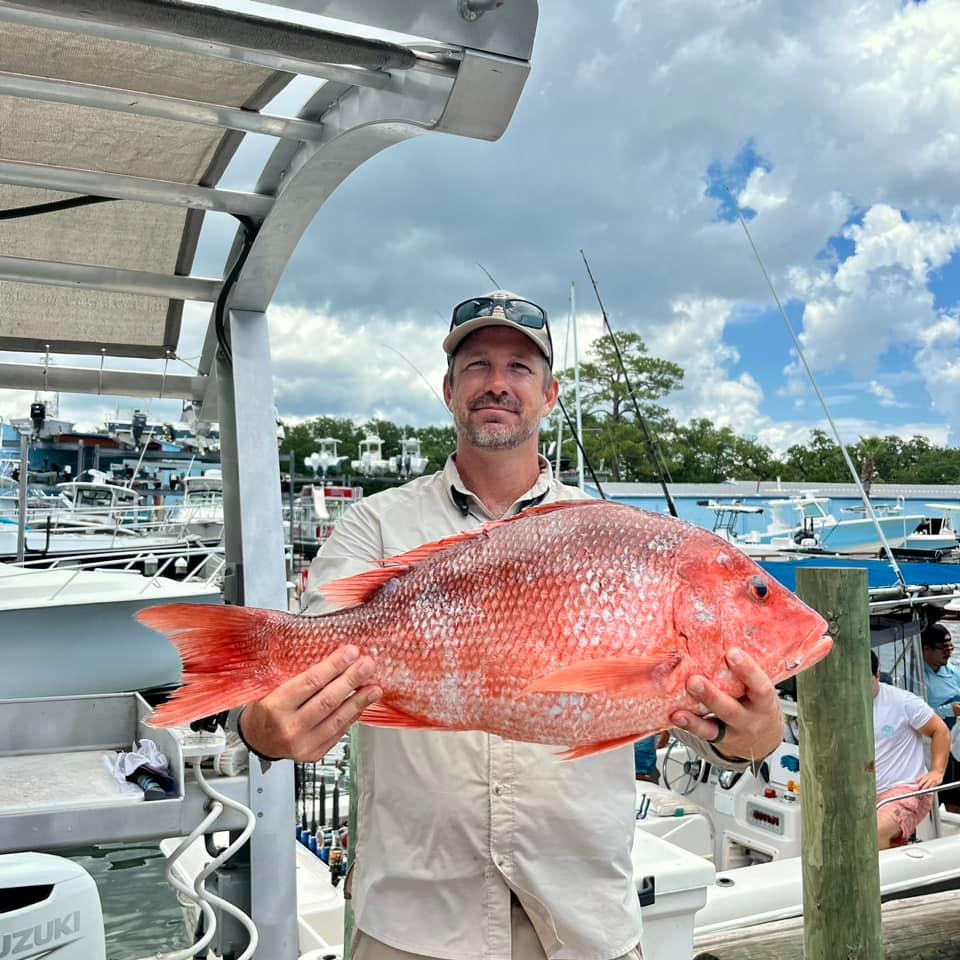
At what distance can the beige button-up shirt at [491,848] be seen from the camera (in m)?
2.27

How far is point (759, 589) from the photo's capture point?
2.00m

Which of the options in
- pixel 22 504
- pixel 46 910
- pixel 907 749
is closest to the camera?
pixel 46 910

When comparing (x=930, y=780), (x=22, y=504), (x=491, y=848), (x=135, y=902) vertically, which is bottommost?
(x=135, y=902)

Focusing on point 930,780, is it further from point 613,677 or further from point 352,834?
point 613,677

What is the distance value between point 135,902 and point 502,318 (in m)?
8.73

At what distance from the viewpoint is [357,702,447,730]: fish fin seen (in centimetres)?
204

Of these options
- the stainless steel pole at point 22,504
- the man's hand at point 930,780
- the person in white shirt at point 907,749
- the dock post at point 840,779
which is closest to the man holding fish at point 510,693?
the dock post at point 840,779

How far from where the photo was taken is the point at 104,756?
12.5 feet

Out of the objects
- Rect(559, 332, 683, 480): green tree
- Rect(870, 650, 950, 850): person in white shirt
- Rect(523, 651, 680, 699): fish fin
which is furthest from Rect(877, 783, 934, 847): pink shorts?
Rect(559, 332, 683, 480): green tree

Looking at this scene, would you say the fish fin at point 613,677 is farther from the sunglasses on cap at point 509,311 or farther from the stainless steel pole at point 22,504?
the stainless steel pole at point 22,504

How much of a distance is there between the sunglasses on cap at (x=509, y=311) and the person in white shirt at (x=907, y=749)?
6.05 meters

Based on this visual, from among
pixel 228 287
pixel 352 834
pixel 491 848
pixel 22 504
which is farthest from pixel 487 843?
pixel 22 504

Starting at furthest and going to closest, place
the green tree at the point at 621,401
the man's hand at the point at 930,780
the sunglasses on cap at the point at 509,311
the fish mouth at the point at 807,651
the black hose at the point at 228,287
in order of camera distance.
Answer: the green tree at the point at 621,401 → the man's hand at the point at 930,780 → the black hose at the point at 228,287 → the sunglasses on cap at the point at 509,311 → the fish mouth at the point at 807,651

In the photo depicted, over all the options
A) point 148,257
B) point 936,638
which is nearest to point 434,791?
point 148,257
